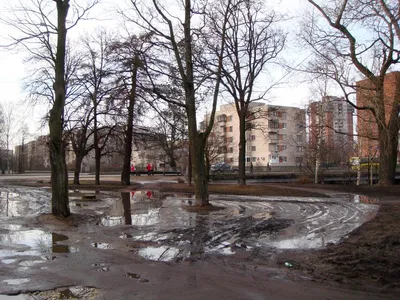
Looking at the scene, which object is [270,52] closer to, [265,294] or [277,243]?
[277,243]

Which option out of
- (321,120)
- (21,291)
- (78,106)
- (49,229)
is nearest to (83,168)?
(78,106)

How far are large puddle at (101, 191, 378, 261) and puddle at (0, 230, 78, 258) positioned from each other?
66.8 inches

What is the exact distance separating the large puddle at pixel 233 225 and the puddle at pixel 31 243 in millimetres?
1696

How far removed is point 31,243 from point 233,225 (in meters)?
5.59

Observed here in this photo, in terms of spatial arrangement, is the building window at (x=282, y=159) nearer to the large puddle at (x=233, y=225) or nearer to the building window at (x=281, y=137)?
the building window at (x=281, y=137)

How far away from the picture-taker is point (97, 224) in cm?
1162

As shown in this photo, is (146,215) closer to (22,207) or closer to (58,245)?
(58,245)

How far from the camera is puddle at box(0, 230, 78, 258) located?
25.5 ft

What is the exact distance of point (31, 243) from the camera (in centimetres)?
863

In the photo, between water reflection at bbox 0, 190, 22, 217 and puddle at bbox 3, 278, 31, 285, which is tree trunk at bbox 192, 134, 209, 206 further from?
puddle at bbox 3, 278, 31, 285

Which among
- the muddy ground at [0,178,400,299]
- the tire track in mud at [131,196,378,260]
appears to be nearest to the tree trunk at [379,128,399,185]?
the tire track in mud at [131,196,378,260]

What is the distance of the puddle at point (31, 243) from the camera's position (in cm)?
778

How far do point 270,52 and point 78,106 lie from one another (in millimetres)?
14931

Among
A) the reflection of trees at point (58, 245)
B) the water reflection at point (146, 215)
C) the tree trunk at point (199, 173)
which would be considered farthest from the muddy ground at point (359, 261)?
the tree trunk at point (199, 173)
